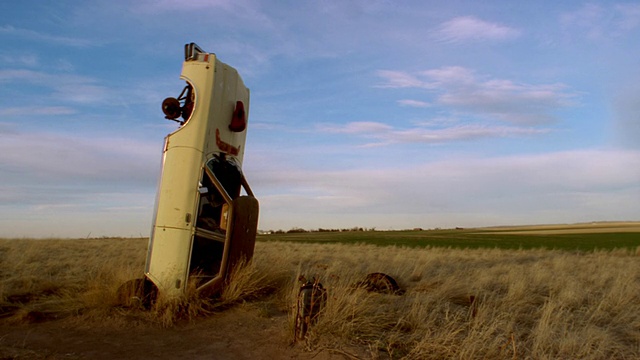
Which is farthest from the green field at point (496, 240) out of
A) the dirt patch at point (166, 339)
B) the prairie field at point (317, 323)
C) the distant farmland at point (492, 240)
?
the dirt patch at point (166, 339)

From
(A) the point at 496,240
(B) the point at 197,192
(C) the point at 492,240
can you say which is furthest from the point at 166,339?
(A) the point at 496,240

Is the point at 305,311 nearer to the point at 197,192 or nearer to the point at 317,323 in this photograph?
the point at 317,323

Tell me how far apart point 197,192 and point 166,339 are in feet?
7.18

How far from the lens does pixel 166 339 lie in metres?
5.67

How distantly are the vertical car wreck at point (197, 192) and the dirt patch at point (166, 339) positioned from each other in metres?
0.80

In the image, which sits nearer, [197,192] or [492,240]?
[197,192]

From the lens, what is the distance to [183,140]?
7.18 m

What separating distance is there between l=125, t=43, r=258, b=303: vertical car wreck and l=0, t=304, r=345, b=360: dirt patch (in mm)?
796

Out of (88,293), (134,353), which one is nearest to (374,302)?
(134,353)

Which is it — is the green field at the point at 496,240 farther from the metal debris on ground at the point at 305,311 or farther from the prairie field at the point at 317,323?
the metal debris on ground at the point at 305,311

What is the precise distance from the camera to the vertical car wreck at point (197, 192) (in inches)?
271

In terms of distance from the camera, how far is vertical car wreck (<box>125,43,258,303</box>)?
22.6 ft

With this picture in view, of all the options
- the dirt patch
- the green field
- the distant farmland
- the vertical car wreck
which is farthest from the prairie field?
the green field

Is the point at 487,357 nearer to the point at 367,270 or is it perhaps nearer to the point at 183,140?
the point at 183,140
